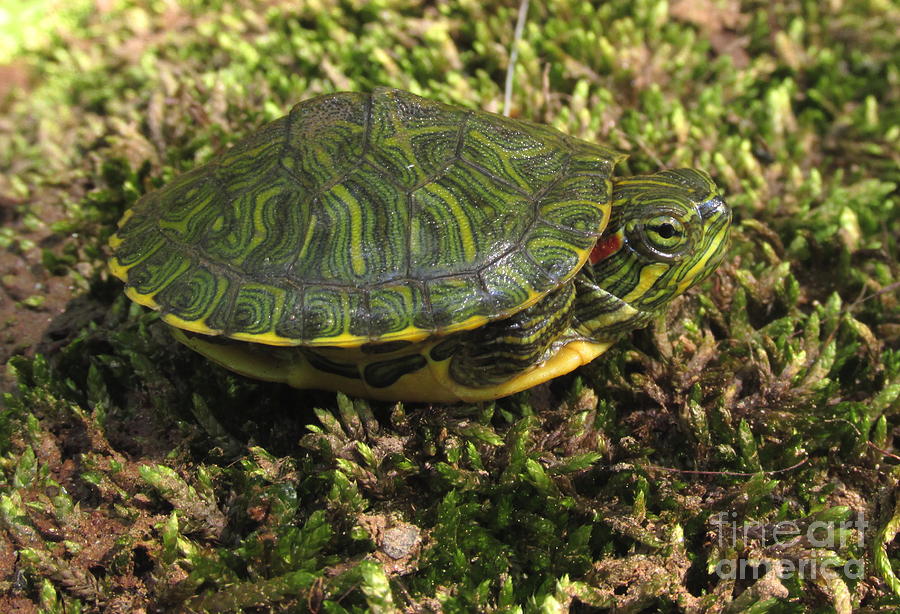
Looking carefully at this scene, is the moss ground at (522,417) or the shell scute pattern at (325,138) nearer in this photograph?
the moss ground at (522,417)

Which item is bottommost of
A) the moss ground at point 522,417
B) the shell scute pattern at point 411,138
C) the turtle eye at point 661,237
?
the moss ground at point 522,417

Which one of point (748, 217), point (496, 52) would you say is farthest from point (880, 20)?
point (496, 52)

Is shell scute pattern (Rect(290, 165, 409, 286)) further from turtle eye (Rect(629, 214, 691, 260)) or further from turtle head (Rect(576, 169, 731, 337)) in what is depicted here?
turtle eye (Rect(629, 214, 691, 260))

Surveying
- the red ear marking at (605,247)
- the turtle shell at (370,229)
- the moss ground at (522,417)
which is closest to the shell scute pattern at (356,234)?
the turtle shell at (370,229)

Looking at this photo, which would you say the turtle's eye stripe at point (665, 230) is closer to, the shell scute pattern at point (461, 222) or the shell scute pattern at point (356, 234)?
the shell scute pattern at point (461, 222)

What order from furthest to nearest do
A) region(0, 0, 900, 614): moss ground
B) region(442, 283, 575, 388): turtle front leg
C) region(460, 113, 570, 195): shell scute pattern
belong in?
region(460, 113, 570, 195): shell scute pattern → region(442, 283, 575, 388): turtle front leg → region(0, 0, 900, 614): moss ground

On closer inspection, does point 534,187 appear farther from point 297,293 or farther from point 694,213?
point 297,293

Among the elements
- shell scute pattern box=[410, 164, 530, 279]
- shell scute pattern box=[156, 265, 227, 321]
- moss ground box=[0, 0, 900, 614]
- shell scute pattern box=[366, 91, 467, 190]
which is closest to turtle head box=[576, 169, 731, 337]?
moss ground box=[0, 0, 900, 614]
